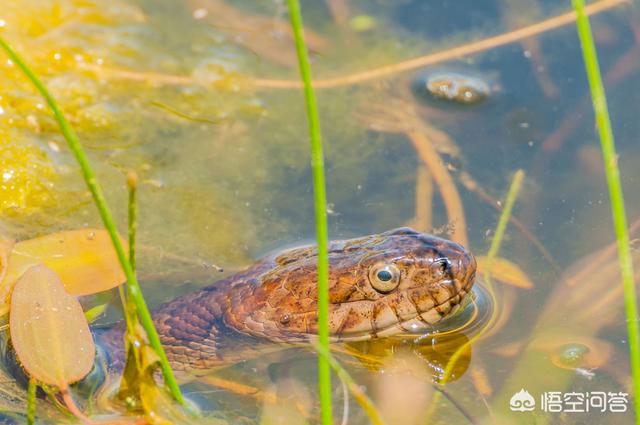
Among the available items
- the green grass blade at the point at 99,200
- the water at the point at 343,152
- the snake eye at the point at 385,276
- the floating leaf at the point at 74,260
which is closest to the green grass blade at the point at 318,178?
the green grass blade at the point at 99,200

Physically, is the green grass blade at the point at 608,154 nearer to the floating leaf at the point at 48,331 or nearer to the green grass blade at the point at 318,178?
the green grass blade at the point at 318,178

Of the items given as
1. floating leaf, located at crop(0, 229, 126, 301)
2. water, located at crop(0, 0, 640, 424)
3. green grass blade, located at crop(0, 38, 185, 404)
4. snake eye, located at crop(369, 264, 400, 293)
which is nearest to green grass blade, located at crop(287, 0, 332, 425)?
green grass blade, located at crop(0, 38, 185, 404)

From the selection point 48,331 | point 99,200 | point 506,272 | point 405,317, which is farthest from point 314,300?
point 99,200

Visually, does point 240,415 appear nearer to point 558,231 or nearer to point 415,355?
point 415,355

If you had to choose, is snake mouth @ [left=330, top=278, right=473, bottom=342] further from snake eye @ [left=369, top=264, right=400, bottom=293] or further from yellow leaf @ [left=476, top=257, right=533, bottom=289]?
yellow leaf @ [left=476, top=257, right=533, bottom=289]

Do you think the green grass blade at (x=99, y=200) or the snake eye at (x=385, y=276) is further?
the snake eye at (x=385, y=276)

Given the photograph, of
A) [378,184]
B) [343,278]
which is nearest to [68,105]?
[378,184]
